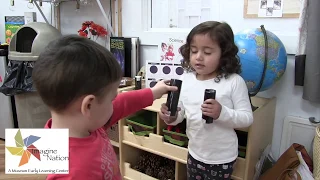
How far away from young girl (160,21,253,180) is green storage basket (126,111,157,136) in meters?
0.45

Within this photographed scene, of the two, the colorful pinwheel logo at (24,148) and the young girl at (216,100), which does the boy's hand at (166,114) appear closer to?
the young girl at (216,100)

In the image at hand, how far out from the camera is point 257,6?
1551 mm

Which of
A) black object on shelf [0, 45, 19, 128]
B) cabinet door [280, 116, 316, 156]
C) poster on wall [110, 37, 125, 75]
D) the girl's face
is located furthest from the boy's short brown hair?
black object on shelf [0, 45, 19, 128]

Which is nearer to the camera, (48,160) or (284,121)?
(48,160)

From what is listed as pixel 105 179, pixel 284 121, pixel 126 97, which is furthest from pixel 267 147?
pixel 105 179

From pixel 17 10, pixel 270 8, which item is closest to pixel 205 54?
pixel 270 8

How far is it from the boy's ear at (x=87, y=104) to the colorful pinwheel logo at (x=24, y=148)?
0.66ft

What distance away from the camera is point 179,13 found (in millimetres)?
1981

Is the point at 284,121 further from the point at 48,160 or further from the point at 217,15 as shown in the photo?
the point at 48,160

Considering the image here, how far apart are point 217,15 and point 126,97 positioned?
3.46 ft

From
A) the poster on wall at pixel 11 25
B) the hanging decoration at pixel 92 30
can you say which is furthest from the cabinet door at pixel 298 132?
the poster on wall at pixel 11 25

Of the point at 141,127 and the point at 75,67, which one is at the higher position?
the point at 75,67

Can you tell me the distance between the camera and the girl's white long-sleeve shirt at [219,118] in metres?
1.07

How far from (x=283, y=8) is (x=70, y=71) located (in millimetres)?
1316
